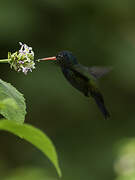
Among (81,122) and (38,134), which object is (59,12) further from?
(38,134)

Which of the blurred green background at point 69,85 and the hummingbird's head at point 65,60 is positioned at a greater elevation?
the hummingbird's head at point 65,60

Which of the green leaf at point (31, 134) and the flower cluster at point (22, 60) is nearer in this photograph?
the green leaf at point (31, 134)

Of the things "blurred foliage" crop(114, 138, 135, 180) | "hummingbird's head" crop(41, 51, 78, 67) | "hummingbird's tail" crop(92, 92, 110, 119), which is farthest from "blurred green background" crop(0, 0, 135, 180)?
"hummingbird's head" crop(41, 51, 78, 67)

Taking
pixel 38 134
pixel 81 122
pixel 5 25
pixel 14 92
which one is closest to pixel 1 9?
pixel 5 25

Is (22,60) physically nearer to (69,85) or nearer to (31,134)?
(31,134)

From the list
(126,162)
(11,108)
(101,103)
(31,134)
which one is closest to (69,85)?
(126,162)

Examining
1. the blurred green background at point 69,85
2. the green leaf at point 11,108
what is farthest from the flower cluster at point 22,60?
the blurred green background at point 69,85

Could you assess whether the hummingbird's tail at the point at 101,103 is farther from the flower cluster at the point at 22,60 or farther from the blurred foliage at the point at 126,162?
the blurred foliage at the point at 126,162

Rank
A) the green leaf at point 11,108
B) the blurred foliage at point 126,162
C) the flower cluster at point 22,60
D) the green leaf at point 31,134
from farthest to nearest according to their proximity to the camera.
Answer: the blurred foliage at point 126,162
the flower cluster at point 22,60
the green leaf at point 11,108
the green leaf at point 31,134
